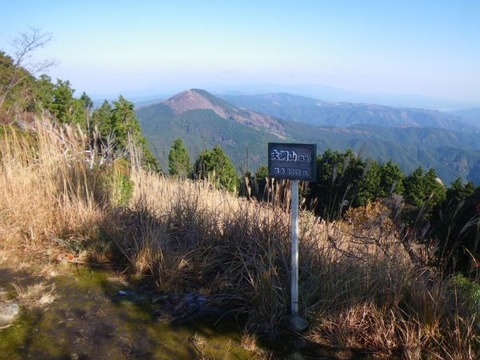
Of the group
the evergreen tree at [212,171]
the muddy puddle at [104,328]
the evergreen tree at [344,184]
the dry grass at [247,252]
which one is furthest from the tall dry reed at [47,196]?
the evergreen tree at [344,184]

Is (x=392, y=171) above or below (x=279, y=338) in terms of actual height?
below

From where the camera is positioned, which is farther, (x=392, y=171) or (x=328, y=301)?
(x=392, y=171)

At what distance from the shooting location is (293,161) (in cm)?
250

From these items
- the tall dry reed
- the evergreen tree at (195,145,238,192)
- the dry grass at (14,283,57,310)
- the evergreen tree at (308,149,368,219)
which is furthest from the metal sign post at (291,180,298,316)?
the tall dry reed

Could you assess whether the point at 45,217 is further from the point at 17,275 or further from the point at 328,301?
the point at 328,301

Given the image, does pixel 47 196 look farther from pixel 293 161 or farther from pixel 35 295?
pixel 293 161

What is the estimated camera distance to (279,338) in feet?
8.20

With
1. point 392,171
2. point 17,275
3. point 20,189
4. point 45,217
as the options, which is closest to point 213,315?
point 17,275

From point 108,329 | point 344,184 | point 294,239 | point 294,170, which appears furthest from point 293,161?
point 344,184

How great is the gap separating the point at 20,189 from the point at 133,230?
140 cm

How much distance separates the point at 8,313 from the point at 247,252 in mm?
1783

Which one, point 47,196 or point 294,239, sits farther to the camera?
point 47,196

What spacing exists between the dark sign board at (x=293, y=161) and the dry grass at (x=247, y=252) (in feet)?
2.27

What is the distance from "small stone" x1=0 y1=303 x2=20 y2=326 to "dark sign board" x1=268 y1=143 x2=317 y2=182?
204 centimetres
